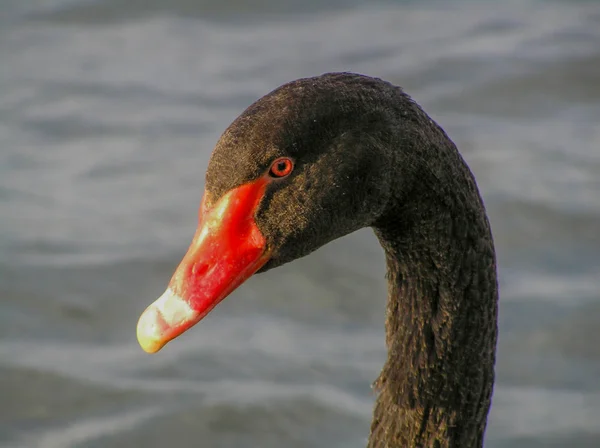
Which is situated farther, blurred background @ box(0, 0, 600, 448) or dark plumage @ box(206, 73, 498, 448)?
→ blurred background @ box(0, 0, 600, 448)

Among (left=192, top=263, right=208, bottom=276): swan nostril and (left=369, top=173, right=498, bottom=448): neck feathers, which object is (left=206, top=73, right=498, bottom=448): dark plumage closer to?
(left=369, top=173, right=498, bottom=448): neck feathers

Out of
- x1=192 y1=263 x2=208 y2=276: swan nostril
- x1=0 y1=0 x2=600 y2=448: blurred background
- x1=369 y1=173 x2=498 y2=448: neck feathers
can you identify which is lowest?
x1=192 y1=263 x2=208 y2=276: swan nostril

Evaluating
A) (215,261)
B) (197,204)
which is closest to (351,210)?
(215,261)

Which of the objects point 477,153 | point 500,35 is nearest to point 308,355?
point 477,153

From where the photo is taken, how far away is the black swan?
320cm

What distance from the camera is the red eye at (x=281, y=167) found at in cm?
324

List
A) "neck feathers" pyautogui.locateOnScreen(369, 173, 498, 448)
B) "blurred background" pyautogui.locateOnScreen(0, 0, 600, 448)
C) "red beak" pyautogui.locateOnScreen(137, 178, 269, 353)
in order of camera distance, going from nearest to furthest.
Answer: "red beak" pyautogui.locateOnScreen(137, 178, 269, 353) < "neck feathers" pyautogui.locateOnScreen(369, 173, 498, 448) < "blurred background" pyautogui.locateOnScreen(0, 0, 600, 448)

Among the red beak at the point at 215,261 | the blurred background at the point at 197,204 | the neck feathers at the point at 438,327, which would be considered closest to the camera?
the red beak at the point at 215,261

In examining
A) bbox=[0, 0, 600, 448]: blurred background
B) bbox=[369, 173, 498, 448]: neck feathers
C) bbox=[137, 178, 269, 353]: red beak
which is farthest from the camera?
bbox=[0, 0, 600, 448]: blurred background

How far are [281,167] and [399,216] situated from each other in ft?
1.53

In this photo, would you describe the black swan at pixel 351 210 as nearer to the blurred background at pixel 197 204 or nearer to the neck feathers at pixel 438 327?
the neck feathers at pixel 438 327

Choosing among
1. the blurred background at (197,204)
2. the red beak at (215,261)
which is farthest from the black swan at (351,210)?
the blurred background at (197,204)

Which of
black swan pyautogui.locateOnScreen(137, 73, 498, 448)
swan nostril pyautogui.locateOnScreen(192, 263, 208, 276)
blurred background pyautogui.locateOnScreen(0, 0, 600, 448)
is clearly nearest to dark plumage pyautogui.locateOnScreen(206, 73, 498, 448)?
black swan pyautogui.locateOnScreen(137, 73, 498, 448)

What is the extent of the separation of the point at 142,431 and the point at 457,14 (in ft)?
17.1
